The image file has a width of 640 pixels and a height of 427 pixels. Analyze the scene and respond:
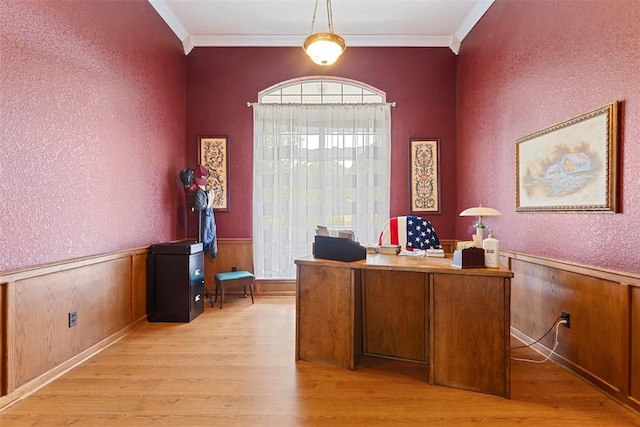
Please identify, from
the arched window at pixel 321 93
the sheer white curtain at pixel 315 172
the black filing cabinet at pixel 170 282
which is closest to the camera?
the black filing cabinet at pixel 170 282

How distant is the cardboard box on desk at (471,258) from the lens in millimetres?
2080

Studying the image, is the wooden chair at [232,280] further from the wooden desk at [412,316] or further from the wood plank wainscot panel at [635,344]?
the wood plank wainscot panel at [635,344]

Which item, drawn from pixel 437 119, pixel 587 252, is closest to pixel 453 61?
pixel 437 119

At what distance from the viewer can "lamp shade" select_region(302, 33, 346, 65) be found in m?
2.77

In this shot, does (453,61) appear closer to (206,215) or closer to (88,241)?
(206,215)

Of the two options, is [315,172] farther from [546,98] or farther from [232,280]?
[546,98]

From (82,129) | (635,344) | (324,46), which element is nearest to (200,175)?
(82,129)

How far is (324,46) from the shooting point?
2.87 m

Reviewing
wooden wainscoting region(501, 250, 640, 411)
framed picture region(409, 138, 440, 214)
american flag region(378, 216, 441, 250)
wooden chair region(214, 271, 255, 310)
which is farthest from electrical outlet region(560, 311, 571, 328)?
wooden chair region(214, 271, 255, 310)

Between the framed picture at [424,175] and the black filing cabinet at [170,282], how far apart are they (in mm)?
2950

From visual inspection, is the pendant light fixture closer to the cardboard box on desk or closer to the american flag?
the american flag

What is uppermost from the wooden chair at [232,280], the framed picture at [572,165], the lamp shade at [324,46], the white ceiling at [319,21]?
the white ceiling at [319,21]

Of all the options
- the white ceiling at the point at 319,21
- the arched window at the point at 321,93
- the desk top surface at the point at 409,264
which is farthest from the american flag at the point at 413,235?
the white ceiling at the point at 319,21

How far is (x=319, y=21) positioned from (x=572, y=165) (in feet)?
10.6
